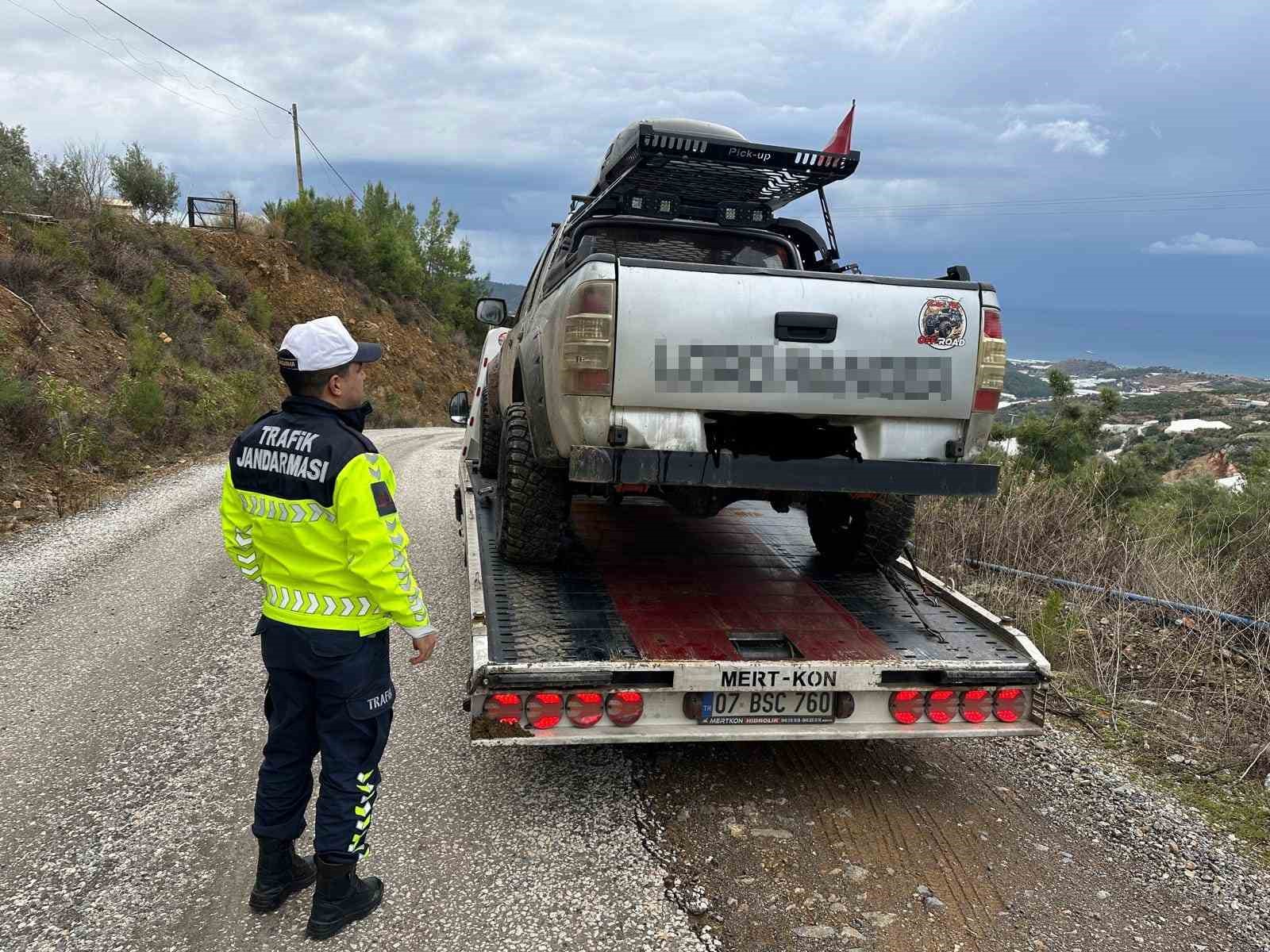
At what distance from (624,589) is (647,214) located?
2438 mm

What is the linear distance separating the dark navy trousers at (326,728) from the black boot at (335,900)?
0.04 metres

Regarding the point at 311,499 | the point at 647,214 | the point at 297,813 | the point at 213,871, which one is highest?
the point at 647,214

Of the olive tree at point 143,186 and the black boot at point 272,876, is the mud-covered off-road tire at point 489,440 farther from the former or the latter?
the olive tree at point 143,186

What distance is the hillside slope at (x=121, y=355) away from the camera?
28.5ft

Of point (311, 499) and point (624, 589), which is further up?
point (311, 499)

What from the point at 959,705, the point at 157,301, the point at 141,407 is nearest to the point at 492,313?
the point at 959,705

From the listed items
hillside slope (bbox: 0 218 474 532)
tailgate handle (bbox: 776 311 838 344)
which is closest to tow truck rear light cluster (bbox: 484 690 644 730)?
tailgate handle (bbox: 776 311 838 344)

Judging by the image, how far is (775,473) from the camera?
3.36 m

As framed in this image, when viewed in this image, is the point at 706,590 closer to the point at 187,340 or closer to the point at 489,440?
the point at 489,440

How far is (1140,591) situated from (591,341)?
4.38m

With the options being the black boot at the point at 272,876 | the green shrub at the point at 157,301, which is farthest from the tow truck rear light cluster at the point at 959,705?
the green shrub at the point at 157,301

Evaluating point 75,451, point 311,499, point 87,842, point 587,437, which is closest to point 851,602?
point 587,437

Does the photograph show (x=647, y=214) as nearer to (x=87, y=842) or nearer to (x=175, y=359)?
(x=87, y=842)

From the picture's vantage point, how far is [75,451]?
904cm
